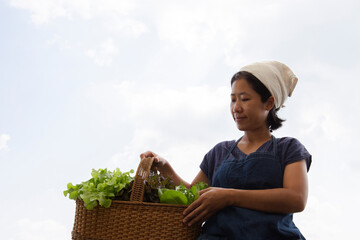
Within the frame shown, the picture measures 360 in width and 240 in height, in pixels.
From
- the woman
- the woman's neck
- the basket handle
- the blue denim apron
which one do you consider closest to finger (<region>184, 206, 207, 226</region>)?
the woman

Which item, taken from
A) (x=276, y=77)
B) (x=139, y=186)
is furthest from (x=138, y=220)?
(x=276, y=77)

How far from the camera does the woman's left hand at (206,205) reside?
1822 millimetres

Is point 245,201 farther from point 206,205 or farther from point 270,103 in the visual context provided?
point 270,103

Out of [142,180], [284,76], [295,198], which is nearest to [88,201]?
[142,180]

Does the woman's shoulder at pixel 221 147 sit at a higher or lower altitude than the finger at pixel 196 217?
higher

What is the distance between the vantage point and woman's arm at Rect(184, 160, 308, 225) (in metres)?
1.83

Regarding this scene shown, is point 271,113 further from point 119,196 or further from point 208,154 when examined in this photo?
point 119,196

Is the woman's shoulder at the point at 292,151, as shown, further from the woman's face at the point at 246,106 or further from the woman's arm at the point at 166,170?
the woman's arm at the point at 166,170

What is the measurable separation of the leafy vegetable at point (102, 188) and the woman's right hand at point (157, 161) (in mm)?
213

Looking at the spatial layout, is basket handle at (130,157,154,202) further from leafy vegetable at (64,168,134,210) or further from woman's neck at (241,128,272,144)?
woman's neck at (241,128,272,144)

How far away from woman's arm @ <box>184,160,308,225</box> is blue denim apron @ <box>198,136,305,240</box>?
0.14 feet

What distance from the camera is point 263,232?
183cm

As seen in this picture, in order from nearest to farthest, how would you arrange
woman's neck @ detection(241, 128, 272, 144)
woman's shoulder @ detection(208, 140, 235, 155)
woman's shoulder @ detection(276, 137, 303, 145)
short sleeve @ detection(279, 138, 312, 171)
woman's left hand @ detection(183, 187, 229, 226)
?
woman's left hand @ detection(183, 187, 229, 226), short sleeve @ detection(279, 138, 312, 171), woman's shoulder @ detection(276, 137, 303, 145), woman's neck @ detection(241, 128, 272, 144), woman's shoulder @ detection(208, 140, 235, 155)

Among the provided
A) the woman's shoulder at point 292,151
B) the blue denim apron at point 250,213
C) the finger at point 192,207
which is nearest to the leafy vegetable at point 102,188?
the finger at point 192,207
